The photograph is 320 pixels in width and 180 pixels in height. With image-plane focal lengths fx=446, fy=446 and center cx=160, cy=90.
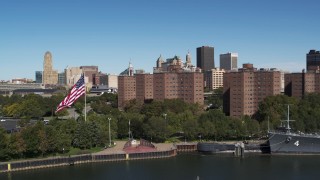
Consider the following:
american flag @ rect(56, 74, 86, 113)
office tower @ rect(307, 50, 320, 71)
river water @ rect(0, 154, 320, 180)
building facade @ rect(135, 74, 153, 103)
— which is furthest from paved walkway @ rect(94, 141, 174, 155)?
office tower @ rect(307, 50, 320, 71)

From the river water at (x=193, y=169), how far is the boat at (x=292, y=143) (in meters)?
1.81

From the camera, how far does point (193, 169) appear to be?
192 feet

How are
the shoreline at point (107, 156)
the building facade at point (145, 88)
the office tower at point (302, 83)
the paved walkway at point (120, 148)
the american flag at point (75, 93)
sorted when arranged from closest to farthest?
the shoreline at point (107, 156) → the american flag at point (75, 93) → the paved walkway at point (120, 148) → the office tower at point (302, 83) → the building facade at point (145, 88)

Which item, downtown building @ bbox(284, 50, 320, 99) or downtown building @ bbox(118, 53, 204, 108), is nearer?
downtown building @ bbox(284, 50, 320, 99)

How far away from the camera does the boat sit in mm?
68000

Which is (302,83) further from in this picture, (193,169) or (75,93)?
(75,93)

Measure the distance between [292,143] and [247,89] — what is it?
36242mm

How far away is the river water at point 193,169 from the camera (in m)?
54.2

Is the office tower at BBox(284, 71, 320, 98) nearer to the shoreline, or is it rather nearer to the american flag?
the shoreline

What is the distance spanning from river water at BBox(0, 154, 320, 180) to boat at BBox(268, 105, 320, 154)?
1812mm

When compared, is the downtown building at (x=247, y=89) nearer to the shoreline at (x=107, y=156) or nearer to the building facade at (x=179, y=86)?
the building facade at (x=179, y=86)

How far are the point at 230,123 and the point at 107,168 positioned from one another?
26577 mm

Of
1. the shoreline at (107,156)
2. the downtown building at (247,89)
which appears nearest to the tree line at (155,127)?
the shoreline at (107,156)

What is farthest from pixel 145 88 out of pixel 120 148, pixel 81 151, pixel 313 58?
pixel 313 58
